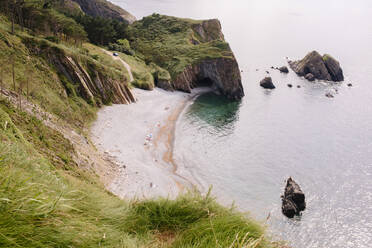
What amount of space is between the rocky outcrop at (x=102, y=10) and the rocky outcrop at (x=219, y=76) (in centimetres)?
8019

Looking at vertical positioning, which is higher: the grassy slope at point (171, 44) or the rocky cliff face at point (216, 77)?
the grassy slope at point (171, 44)

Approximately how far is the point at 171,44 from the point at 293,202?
72275 millimetres

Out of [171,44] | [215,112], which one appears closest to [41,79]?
[215,112]

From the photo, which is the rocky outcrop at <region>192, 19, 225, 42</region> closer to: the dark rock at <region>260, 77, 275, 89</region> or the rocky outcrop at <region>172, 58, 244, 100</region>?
the rocky outcrop at <region>172, 58, 244, 100</region>

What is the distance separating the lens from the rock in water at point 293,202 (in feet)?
92.0

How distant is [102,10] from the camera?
451ft

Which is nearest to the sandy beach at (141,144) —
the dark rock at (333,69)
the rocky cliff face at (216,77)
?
the rocky cliff face at (216,77)

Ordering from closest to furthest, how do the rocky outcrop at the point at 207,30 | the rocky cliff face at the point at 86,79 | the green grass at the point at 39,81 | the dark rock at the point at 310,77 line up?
the green grass at the point at 39,81
the rocky cliff face at the point at 86,79
the dark rock at the point at 310,77
the rocky outcrop at the point at 207,30

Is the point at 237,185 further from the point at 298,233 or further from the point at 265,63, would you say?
the point at 265,63

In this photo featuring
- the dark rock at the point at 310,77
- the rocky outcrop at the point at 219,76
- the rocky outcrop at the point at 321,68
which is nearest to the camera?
the rocky outcrop at the point at 219,76

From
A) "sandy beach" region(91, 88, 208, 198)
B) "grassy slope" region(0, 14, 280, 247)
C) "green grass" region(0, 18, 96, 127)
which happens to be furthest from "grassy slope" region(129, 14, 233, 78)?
"grassy slope" region(0, 14, 280, 247)

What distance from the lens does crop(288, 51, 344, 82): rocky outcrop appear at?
95.2 m

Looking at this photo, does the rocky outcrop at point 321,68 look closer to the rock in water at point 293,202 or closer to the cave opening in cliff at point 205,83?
the cave opening in cliff at point 205,83

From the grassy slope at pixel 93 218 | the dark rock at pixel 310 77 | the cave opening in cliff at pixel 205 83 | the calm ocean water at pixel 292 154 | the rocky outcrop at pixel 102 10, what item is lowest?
the calm ocean water at pixel 292 154
